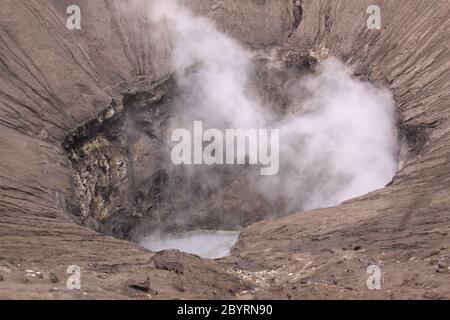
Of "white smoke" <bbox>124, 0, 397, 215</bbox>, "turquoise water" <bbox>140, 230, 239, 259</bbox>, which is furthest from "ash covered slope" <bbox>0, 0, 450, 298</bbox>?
"turquoise water" <bbox>140, 230, 239, 259</bbox>

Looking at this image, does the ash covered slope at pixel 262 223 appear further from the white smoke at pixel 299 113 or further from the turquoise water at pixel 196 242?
the turquoise water at pixel 196 242

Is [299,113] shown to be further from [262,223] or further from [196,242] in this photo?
[262,223]

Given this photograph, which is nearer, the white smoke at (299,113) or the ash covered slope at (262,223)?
the ash covered slope at (262,223)

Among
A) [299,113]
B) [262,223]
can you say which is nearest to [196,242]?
[262,223]

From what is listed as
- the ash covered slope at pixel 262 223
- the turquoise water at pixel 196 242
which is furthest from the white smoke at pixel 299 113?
the turquoise water at pixel 196 242

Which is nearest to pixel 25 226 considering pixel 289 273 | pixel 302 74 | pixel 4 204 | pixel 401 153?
pixel 4 204

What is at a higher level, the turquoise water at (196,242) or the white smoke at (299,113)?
the white smoke at (299,113)

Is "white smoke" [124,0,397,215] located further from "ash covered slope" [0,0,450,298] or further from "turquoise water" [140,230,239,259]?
"turquoise water" [140,230,239,259]

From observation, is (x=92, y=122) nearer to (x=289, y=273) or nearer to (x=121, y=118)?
(x=121, y=118)
